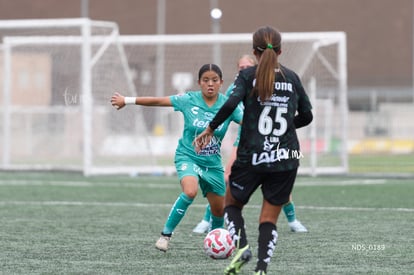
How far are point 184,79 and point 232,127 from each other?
1564 millimetres

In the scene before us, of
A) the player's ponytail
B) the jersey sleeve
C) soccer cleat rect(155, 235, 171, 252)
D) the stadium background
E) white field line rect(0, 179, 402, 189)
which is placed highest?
the stadium background

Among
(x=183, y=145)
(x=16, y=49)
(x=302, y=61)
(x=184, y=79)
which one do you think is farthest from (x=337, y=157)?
(x=183, y=145)

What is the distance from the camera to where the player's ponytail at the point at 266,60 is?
20.2ft

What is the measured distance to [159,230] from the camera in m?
9.88

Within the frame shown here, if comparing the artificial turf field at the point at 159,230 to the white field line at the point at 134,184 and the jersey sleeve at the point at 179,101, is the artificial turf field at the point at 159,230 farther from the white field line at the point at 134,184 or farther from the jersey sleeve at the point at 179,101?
the jersey sleeve at the point at 179,101

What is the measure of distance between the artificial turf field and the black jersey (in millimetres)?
975

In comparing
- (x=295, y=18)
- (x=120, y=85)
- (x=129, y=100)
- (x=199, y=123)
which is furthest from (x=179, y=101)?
(x=295, y=18)

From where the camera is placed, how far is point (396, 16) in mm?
49656

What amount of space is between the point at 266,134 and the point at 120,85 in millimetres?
14177

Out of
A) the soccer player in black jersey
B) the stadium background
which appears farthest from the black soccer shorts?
the stadium background

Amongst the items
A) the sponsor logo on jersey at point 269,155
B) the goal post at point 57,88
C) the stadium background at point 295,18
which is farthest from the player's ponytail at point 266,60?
the stadium background at point 295,18

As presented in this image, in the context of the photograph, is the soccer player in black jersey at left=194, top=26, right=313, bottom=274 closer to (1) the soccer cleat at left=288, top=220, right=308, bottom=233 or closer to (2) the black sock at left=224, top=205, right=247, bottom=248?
(2) the black sock at left=224, top=205, right=247, bottom=248

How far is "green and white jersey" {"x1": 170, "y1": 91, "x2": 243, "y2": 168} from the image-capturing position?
8.14 meters

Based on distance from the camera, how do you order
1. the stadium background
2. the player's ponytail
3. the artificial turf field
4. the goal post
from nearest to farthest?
the player's ponytail → the artificial turf field → the goal post → the stadium background
